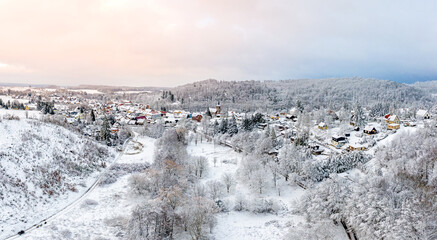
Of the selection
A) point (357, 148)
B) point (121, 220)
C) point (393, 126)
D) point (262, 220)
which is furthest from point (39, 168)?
point (393, 126)

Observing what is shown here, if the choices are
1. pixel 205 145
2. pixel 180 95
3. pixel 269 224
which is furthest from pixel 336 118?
pixel 180 95

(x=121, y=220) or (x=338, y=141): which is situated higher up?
(x=338, y=141)

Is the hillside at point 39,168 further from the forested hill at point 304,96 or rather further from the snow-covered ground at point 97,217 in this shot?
the forested hill at point 304,96

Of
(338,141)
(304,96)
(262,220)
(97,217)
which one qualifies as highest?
(304,96)

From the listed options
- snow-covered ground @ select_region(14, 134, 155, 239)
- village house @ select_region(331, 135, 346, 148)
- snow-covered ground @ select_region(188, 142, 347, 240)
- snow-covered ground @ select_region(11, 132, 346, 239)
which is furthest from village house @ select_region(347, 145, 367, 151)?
snow-covered ground @ select_region(14, 134, 155, 239)

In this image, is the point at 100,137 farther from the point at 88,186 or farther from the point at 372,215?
the point at 372,215

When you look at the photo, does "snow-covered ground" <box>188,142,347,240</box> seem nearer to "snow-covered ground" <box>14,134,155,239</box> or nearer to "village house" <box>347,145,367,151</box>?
"snow-covered ground" <box>14,134,155,239</box>

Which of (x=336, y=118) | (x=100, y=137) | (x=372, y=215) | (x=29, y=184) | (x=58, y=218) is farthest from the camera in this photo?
(x=336, y=118)

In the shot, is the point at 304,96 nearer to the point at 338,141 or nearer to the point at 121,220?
the point at 338,141

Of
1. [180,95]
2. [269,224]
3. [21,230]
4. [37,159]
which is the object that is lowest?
[269,224]
